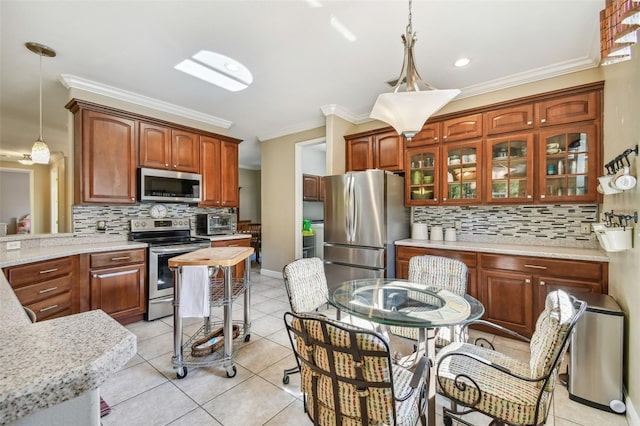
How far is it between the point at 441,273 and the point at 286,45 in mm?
2405

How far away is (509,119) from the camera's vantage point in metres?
2.97

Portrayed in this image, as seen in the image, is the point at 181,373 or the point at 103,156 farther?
the point at 103,156

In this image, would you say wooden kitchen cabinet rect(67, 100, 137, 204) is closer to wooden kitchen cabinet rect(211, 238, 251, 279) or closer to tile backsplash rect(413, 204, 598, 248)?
wooden kitchen cabinet rect(211, 238, 251, 279)

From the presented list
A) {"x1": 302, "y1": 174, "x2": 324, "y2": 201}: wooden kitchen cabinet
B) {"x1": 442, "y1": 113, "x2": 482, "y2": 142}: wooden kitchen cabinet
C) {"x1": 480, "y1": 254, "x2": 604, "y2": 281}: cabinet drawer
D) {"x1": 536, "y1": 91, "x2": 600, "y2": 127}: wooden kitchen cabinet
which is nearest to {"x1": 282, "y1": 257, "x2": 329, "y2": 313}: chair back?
{"x1": 480, "y1": 254, "x2": 604, "y2": 281}: cabinet drawer

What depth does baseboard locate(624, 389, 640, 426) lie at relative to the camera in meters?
1.58

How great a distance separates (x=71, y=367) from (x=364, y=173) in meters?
3.26

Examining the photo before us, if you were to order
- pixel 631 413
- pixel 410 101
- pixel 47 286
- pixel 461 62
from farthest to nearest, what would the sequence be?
1. pixel 461 62
2. pixel 47 286
3. pixel 410 101
4. pixel 631 413

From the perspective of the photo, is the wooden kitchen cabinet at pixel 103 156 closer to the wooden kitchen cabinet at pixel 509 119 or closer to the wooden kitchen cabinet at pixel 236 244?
the wooden kitchen cabinet at pixel 236 244

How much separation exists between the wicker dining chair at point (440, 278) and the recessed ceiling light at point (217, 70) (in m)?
2.63

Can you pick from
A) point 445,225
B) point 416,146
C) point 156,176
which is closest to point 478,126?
point 416,146

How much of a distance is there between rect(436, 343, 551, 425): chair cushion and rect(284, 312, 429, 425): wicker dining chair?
0.32 m

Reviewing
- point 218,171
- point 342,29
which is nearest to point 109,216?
point 218,171

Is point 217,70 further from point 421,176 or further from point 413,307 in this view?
point 413,307

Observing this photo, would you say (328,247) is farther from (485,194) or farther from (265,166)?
(265,166)
